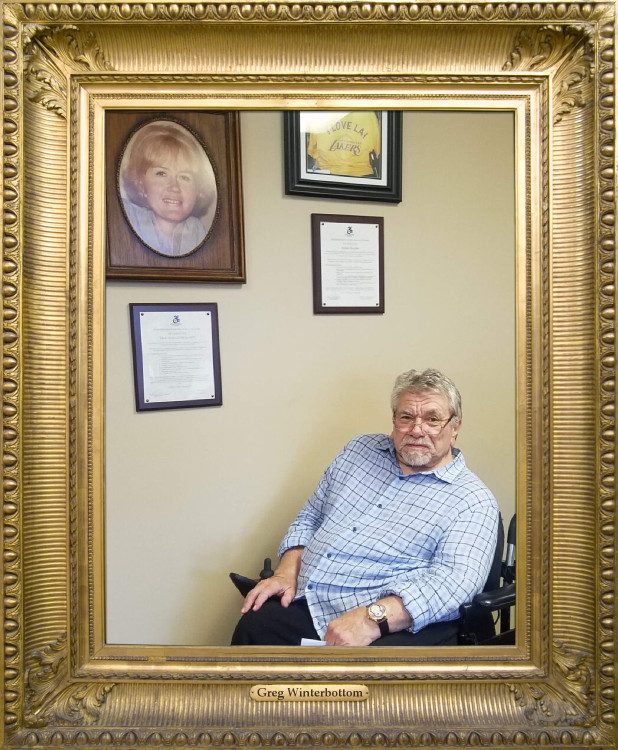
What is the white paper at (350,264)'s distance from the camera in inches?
49.1

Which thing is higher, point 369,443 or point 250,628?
point 369,443

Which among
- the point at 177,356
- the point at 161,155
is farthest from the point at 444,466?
the point at 161,155

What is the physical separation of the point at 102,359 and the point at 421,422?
580 mm

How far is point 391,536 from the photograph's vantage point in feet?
4.07

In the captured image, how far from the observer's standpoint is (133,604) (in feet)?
4.13

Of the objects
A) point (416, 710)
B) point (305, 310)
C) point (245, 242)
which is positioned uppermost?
point (245, 242)

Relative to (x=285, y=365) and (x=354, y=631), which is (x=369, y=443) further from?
(x=354, y=631)

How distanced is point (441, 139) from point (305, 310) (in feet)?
A: 1.28

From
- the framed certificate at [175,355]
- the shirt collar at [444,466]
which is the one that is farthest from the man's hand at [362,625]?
the framed certificate at [175,355]

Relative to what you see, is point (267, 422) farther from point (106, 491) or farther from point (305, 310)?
point (106, 491)

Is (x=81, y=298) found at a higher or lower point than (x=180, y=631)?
higher

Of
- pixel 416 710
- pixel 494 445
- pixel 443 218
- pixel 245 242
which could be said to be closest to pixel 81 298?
pixel 245 242

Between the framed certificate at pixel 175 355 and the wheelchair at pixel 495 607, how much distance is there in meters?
0.37

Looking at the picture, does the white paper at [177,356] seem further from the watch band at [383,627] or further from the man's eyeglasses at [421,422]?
the watch band at [383,627]
